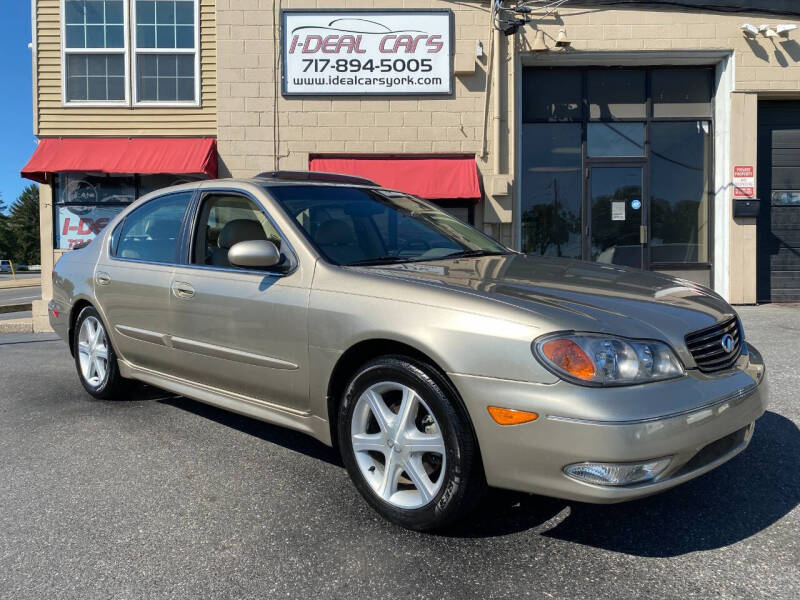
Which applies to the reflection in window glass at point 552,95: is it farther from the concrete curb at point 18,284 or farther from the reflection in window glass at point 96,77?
the concrete curb at point 18,284

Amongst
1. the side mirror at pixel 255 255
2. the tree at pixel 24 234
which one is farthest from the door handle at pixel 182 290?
the tree at pixel 24 234

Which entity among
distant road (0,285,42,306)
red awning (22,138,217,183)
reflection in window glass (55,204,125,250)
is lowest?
distant road (0,285,42,306)

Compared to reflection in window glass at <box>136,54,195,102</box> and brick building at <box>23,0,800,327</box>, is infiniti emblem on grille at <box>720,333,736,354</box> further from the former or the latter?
reflection in window glass at <box>136,54,195,102</box>

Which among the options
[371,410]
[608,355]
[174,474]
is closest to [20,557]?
[174,474]

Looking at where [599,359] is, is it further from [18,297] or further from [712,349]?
[18,297]

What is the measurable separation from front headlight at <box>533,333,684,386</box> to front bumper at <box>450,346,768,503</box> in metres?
0.04

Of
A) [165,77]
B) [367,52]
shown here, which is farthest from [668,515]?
[165,77]

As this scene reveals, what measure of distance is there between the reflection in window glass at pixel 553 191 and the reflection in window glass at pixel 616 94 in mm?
516

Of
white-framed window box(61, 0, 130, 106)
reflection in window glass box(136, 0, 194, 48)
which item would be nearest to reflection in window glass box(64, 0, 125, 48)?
white-framed window box(61, 0, 130, 106)

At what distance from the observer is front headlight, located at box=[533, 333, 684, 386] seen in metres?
2.38

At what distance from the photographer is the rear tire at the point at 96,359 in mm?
4777

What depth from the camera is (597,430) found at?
230 cm

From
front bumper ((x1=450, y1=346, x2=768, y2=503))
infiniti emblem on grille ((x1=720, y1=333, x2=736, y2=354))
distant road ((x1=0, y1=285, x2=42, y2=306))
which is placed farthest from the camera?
distant road ((x1=0, y1=285, x2=42, y2=306))

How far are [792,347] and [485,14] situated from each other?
285 inches
